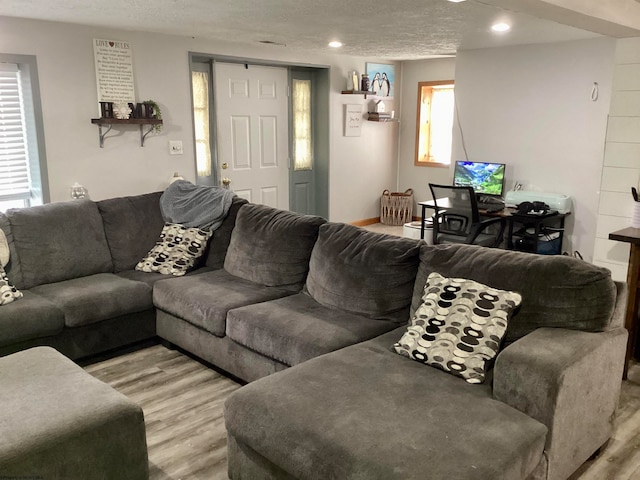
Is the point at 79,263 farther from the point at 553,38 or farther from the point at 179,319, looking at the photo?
the point at 553,38

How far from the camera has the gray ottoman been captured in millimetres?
Result: 1786

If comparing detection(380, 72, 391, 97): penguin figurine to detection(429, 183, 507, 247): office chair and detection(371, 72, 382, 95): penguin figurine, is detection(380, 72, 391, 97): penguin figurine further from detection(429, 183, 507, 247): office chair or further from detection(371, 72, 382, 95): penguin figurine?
detection(429, 183, 507, 247): office chair

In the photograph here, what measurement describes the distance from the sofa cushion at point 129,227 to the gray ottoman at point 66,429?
1603 millimetres

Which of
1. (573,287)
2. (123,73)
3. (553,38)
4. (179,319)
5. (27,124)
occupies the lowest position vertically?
(179,319)

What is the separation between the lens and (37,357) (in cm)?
238

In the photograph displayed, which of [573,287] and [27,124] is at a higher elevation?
[27,124]

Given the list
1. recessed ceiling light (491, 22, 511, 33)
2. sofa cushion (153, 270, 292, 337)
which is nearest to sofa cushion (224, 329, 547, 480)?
sofa cushion (153, 270, 292, 337)

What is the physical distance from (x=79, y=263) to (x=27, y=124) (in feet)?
4.58

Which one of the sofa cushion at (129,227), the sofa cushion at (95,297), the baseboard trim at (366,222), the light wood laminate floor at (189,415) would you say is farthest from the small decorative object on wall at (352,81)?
the light wood laminate floor at (189,415)

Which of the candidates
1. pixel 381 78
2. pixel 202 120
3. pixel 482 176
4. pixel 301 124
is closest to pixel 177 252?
pixel 202 120

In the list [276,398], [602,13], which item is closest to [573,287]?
[276,398]

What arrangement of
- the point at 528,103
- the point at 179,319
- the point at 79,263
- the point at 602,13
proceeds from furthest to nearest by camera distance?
the point at 528,103 → the point at 79,263 → the point at 179,319 → the point at 602,13

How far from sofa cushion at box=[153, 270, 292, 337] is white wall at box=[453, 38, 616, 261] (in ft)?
11.4

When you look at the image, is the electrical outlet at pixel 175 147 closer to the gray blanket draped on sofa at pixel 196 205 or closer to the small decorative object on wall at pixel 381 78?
the gray blanket draped on sofa at pixel 196 205
